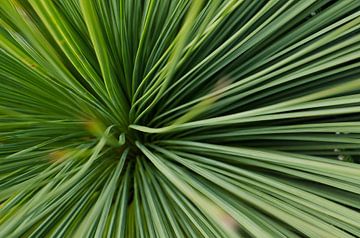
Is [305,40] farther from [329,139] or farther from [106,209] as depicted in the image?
[106,209]

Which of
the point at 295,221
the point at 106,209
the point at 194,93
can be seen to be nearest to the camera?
the point at 295,221

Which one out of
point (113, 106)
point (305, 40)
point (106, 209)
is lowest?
point (106, 209)

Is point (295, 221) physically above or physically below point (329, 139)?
below

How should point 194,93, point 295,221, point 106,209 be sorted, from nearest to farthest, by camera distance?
point 295,221
point 106,209
point 194,93

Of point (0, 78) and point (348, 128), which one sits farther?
point (0, 78)

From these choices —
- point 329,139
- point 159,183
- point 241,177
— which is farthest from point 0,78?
point 329,139

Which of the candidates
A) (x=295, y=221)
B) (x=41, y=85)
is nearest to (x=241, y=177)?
(x=295, y=221)
